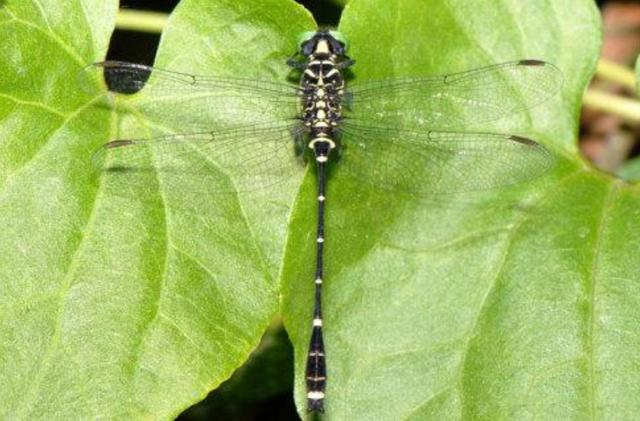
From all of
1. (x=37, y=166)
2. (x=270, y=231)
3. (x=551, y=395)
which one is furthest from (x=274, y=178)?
(x=551, y=395)

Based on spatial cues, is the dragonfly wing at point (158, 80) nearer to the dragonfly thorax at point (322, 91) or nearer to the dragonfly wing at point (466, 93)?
the dragonfly thorax at point (322, 91)

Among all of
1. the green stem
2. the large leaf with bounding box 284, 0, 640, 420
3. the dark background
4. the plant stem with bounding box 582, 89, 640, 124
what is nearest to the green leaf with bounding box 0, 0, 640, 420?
the large leaf with bounding box 284, 0, 640, 420

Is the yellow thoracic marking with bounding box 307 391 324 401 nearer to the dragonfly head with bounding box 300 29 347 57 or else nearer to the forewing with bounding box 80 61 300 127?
the forewing with bounding box 80 61 300 127

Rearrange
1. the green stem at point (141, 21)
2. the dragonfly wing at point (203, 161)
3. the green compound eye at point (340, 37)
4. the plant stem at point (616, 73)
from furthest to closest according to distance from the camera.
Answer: the plant stem at point (616, 73) → the green stem at point (141, 21) → the green compound eye at point (340, 37) → the dragonfly wing at point (203, 161)

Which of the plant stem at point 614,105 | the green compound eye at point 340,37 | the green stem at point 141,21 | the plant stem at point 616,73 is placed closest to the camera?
the green compound eye at point 340,37

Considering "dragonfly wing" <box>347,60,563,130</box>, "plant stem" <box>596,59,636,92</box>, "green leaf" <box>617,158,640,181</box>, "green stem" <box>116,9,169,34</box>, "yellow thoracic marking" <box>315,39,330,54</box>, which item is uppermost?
"plant stem" <box>596,59,636,92</box>

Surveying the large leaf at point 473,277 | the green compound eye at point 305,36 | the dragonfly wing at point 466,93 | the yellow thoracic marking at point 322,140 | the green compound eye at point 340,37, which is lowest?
the large leaf at point 473,277

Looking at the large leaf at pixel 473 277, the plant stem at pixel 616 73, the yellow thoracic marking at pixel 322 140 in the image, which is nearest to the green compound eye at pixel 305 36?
the large leaf at pixel 473 277

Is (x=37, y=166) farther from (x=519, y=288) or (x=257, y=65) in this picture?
(x=519, y=288)
